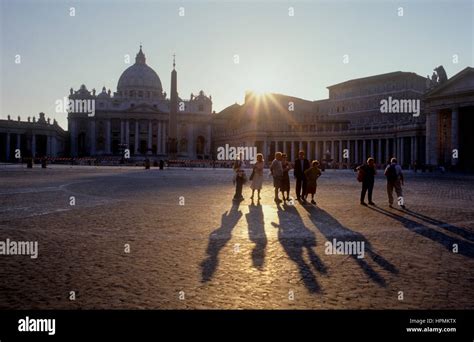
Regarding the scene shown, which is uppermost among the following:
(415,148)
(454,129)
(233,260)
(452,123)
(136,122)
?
(136,122)

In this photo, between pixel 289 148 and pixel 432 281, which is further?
pixel 289 148

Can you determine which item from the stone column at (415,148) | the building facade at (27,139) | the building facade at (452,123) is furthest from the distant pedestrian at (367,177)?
the building facade at (27,139)

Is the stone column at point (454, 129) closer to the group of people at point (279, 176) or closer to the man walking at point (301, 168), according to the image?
the man walking at point (301, 168)

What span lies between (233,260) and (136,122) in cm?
10531

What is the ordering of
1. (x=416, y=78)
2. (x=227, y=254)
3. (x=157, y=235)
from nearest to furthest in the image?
(x=227, y=254), (x=157, y=235), (x=416, y=78)

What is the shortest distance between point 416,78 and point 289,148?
28596 millimetres

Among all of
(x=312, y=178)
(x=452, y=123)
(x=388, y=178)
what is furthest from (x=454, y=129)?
(x=312, y=178)

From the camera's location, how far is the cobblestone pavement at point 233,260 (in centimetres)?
538

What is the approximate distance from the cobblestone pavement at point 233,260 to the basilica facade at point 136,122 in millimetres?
90013

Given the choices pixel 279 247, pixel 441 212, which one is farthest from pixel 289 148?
pixel 279 247

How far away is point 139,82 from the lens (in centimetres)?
11706

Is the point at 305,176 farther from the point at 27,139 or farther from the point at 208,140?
the point at 208,140
